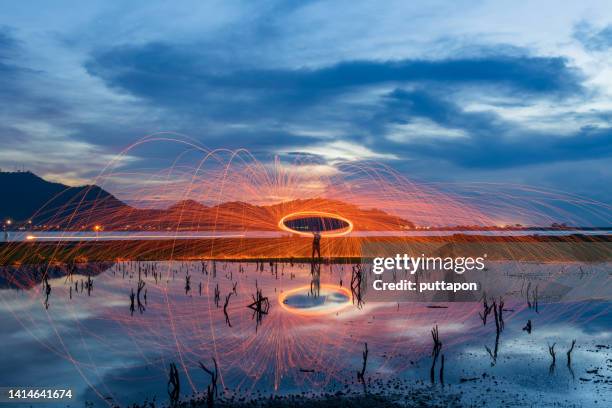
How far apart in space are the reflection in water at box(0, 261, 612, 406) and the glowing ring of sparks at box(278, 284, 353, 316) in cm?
11

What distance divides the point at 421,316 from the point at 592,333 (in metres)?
8.37

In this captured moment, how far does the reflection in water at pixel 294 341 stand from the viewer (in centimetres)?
1759

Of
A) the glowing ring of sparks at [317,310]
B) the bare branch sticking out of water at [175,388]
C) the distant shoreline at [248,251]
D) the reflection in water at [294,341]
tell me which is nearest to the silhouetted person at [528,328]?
the reflection in water at [294,341]

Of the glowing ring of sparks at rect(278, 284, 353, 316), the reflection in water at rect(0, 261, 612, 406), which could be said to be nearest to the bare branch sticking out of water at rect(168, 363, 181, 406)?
the reflection in water at rect(0, 261, 612, 406)

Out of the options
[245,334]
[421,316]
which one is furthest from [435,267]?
[245,334]

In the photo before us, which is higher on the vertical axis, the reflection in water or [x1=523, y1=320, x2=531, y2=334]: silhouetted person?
[x1=523, y1=320, x2=531, y2=334]: silhouetted person

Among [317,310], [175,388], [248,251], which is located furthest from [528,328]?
[248,251]

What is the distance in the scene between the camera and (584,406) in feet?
49.8

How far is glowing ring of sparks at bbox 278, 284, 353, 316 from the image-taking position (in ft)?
100

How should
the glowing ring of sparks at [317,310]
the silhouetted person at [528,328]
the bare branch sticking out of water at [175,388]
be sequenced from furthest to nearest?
the glowing ring of sparks at [317,310] < the silhouetted person at [528,328] < the bare branch sticking out of water at [175,388]

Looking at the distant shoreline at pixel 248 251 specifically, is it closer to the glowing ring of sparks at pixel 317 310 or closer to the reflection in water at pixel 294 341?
the glowing ring of sparks at pixel 317 310

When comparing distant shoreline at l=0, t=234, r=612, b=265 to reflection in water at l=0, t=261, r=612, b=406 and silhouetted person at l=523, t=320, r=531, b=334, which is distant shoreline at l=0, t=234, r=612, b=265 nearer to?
reflection in water at l=0, t=261, r=612, b=406

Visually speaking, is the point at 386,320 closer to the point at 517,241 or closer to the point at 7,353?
the point at 7,353

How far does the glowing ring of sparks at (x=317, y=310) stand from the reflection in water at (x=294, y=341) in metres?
0.11
